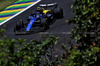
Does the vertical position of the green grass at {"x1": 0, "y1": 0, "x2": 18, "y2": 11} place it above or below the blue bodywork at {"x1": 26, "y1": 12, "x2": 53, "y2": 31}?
above

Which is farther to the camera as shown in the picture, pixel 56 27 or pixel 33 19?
pixel 56 27

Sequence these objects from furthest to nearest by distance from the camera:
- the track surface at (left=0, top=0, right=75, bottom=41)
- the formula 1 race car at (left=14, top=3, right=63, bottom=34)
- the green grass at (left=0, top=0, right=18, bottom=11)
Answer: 1. the green grass at (left=0, top=0, right=18, bottom=11)
2. the formula 1 race car at (left=14, top=3, right=63, bottom=34)
3. the track surface at (left=0, top=0, right=75, bottom=41)

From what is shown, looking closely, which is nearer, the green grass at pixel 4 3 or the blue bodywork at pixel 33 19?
the blue bodywork at pixel 33 19

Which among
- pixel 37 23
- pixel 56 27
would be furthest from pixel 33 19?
pixel 56 27

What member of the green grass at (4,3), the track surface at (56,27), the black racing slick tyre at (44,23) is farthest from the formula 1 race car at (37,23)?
the green grass at (4,3)

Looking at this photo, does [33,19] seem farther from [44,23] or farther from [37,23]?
[44,23]

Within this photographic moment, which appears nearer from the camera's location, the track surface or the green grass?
the track surface

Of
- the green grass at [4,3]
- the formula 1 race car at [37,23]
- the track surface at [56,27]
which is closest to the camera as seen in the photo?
the track surface at [56,27]

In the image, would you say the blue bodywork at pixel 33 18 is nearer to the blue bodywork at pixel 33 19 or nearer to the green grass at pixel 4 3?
the blue bodywork at pixel 33 19

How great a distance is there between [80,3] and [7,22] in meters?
12.7

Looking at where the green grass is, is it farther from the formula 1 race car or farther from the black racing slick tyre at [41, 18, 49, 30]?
the black racing slick tyre at [41, 18, 49, 30]

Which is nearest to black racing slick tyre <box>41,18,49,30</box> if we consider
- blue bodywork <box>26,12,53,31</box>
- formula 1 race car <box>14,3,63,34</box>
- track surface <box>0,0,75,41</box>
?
formula 1 race car <box>14,3,63,34</box>

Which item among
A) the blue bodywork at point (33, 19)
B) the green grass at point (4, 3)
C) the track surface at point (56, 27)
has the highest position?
the green grass at point (4, 3)

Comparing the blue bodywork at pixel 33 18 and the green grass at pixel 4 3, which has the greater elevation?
the green grass at pixel 4 3
